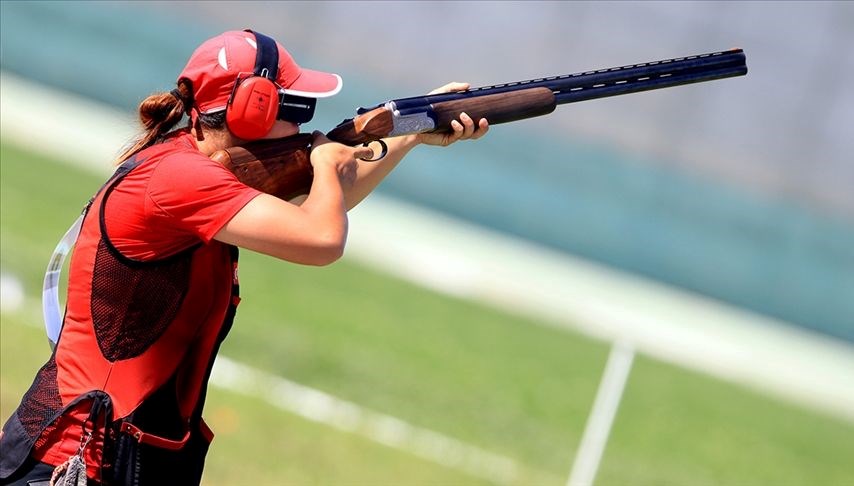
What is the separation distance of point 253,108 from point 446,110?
98cm

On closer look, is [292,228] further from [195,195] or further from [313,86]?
[313,86]

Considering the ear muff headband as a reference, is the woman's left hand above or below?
above

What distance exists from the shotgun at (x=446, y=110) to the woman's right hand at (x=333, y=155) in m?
0.04

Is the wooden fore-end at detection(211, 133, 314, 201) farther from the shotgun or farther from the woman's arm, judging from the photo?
the woman's arm

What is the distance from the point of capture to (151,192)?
3316 mm

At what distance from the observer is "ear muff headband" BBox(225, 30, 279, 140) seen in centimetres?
341

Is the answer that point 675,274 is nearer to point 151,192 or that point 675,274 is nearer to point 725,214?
point 725,214

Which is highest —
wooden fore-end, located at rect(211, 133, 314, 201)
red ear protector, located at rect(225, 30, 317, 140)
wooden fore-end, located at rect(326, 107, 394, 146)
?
wooden fore-end, located at rect(326, 107, 394, 146)

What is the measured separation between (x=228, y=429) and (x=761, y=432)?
5.41 metres

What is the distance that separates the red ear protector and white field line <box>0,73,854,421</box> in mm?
8902

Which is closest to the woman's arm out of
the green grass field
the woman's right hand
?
the woman's right hand

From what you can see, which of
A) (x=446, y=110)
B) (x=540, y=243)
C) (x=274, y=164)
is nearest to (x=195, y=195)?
(x=274, y=164)

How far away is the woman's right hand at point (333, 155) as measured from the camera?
362 centimetres

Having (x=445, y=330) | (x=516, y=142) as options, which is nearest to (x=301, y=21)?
(x=516, y=142)
